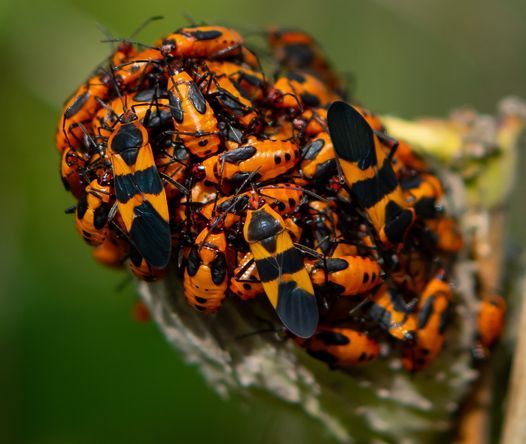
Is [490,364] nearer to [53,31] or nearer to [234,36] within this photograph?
[234,36]

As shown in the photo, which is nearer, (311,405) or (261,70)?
(261,70)

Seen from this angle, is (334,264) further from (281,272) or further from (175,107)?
(175,107)

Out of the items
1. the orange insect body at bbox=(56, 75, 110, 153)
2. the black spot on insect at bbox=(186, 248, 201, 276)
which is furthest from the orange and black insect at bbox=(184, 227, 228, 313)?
the orange insect body at bbox=(56, 75, 110, 153)

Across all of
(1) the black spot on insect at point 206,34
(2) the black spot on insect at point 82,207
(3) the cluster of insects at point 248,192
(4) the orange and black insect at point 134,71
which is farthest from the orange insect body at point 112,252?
(1) the black spot on insect at point 206,34

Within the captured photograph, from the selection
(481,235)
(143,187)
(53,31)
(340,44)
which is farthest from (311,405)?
(340,44)

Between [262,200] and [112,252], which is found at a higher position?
[262,200]

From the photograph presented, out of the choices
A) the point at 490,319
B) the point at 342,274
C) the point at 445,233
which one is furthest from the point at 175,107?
the point at 490,319
